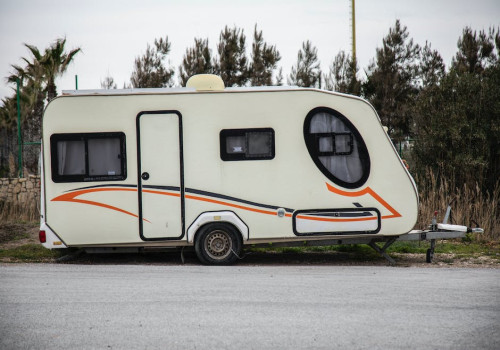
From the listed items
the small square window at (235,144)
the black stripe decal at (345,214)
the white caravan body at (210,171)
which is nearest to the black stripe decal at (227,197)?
the white caravan body at (210,171)

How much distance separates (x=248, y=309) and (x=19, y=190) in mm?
11156

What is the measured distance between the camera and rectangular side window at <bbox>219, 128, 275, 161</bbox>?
9430mm

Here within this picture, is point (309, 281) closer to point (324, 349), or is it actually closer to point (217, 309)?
point (217, 309)

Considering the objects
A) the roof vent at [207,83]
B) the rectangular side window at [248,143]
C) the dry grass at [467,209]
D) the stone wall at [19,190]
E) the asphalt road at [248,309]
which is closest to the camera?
the asphalt road at [248,309]

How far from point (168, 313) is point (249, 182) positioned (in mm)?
3809

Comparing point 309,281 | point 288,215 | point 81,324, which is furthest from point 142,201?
point 81,324

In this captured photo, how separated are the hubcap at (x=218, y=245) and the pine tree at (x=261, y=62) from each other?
434 inches

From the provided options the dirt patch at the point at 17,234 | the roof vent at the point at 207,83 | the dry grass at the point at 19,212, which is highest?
the roof vent at the point at 207,83

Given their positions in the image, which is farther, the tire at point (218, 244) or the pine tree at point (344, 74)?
the pine tree at point (344, 74)

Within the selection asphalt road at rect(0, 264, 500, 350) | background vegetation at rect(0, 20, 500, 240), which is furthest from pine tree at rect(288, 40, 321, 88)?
asphalt road at rect(0, 264, 500, 350)

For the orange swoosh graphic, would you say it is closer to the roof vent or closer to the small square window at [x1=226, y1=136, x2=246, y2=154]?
the small square window at [x1=226, y1=136, x2=246, y2=154]

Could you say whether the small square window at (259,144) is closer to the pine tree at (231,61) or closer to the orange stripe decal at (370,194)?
the orange stripe decal at (370,194)

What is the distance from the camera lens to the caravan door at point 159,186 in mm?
9336

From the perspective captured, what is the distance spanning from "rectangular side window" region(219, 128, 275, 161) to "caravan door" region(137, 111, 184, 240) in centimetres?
78
